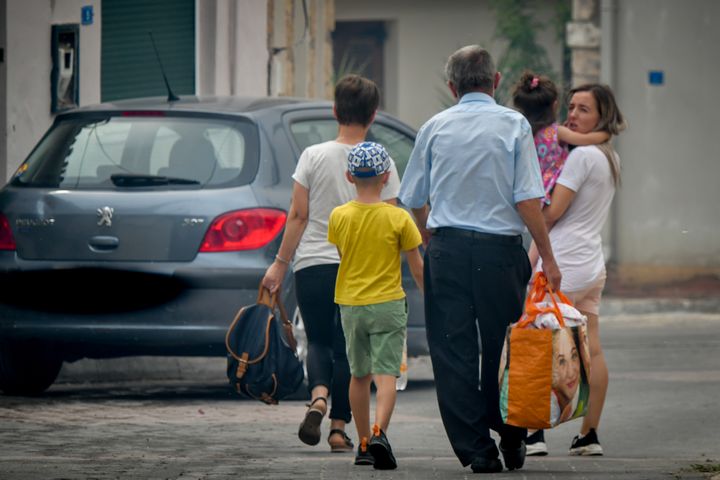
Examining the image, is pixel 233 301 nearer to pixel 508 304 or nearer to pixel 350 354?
pixel 350 354

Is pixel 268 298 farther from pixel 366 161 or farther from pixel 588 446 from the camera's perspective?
pixel 588 446

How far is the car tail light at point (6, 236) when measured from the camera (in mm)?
9609

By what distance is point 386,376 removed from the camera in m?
7.33

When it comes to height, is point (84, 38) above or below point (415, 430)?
above

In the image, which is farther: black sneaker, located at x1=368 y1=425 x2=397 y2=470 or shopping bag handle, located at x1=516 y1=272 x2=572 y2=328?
black sneaker, located at x1=368 y1=425 x2=397 y2=470

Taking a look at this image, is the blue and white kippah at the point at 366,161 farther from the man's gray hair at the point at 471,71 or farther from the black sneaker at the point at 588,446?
the black sneaker at the point at 588,446

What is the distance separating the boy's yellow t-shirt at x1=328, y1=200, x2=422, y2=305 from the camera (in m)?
7.30

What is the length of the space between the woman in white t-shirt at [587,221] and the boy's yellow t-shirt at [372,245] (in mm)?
841

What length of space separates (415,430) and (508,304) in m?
2.19

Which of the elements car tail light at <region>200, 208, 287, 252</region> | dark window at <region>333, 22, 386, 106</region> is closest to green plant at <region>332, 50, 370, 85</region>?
dark window at <region>333, 22, 386, 106</region>

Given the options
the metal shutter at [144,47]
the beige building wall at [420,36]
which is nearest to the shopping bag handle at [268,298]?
the metal shutter at [144,47]

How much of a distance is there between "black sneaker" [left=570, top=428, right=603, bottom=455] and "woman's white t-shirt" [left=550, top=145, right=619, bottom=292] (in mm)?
681

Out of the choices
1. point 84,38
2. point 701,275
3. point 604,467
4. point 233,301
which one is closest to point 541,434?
point 604,467

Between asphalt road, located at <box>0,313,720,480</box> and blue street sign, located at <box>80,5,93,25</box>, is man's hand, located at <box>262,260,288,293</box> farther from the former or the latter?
blue street sign, located at <box>80,5,93,25</box>
